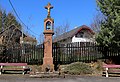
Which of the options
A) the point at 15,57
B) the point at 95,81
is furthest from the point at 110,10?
the point at 15,57

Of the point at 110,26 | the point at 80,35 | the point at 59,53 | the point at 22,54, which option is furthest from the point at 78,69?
the point at 80,35

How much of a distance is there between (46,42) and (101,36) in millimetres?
4173

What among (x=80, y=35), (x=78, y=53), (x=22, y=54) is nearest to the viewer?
(x=22, y=54)

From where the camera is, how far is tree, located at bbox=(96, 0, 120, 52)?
18.0 metres

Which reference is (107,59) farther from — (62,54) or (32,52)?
(32,52)


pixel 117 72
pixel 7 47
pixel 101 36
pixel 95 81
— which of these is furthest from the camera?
pixel 7 47

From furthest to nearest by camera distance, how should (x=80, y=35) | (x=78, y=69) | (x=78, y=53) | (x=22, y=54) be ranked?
(x=80, y=35)
(x=78, y=53)
(x=22, y=54)
(x=78, y=69)

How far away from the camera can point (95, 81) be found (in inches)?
560

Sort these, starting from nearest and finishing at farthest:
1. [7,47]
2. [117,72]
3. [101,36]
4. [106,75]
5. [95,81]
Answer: [95,81] → [106,75] → [117,72] → [101,36] → [7,47]

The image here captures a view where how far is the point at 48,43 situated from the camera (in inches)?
732

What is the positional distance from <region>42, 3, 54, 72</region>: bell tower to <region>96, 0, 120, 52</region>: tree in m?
3.71

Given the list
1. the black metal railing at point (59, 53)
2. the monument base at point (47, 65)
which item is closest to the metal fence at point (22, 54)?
the black metal railing at point (59, 53)

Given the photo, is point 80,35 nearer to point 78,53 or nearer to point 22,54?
point 78,53

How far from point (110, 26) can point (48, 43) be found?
4.74m
